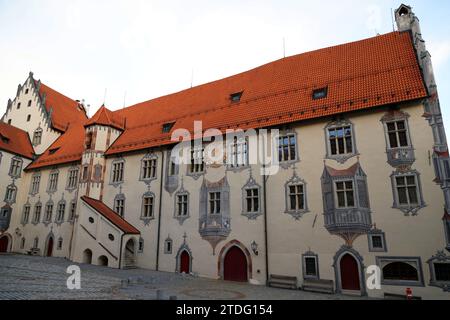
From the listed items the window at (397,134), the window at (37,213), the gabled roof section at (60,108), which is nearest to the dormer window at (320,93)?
the window at (397,134)

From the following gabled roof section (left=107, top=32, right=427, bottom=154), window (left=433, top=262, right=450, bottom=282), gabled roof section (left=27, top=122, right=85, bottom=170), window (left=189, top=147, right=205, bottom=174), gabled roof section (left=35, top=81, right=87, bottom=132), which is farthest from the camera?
gabled roof section (left=35, top=81, right=87, bottom=132)

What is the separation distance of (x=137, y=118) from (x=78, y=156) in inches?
244

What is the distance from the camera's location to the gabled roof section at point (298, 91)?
17.6 meters

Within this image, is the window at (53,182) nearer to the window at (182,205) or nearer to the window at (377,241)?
the window at (182,205)

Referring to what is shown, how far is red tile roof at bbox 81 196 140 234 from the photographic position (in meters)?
22.3

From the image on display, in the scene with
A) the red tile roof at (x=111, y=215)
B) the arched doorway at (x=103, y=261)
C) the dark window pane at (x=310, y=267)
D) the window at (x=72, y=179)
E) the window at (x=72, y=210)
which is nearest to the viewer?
the dark window pane at (x=310, y=267)

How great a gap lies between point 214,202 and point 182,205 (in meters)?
2.59

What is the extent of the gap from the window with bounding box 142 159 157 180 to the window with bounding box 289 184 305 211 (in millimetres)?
10699

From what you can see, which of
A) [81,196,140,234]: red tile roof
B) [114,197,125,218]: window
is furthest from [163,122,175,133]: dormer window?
[81,196,140,234]: red tile roof

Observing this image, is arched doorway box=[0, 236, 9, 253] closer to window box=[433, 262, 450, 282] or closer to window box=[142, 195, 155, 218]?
window box=[142, 195, 155, 218]

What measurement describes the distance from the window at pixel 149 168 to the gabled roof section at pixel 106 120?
18.9 feet

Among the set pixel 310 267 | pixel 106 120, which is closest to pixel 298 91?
pixel 310 267

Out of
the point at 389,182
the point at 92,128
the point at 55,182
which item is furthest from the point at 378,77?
the point at 55,182

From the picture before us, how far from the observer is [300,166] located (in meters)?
18.4
